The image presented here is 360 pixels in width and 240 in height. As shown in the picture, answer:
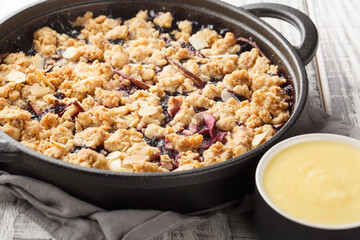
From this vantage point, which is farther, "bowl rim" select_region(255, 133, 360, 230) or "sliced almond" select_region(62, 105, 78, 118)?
"sliced almond" select_region(62, 105, 78, 118)

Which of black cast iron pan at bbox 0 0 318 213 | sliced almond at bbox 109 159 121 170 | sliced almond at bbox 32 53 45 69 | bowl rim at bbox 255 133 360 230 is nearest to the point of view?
bowl rim at bbox 255 133 360 230

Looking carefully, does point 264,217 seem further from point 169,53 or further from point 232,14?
point 232,14

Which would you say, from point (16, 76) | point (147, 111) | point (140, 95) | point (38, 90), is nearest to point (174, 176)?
point (147, 111)

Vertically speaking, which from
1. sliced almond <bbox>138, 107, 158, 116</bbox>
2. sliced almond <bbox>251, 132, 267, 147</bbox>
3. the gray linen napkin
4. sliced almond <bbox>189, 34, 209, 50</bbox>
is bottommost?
the gray linen napkin

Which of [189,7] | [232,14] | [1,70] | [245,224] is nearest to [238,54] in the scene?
[232,14]

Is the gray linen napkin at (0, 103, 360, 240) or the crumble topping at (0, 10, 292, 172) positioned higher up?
the crumble topping at (0, 10, 292, 172)

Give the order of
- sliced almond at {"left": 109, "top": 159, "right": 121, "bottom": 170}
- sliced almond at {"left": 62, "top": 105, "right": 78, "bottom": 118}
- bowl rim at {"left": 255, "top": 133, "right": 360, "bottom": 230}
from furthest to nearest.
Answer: sliced almond at {"left": 62, "top": 105, "right": 78, "bottom": 118} → sliced almond at {"left": 109, "top": 159, "right": 121, "bottom": 170} → bowl rim at {"left": 255, "top": 133, "right": 360, "bottom": 230}

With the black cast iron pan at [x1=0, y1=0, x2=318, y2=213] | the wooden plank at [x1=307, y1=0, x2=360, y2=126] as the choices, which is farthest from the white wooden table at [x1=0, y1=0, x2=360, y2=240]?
the black cast iron pan at [x1=0, y1=0, x2=318, y2=213]

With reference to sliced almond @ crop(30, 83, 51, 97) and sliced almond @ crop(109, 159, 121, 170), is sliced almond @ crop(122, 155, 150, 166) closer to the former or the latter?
sliced almond @ crop(109, 159, 121, 170)
